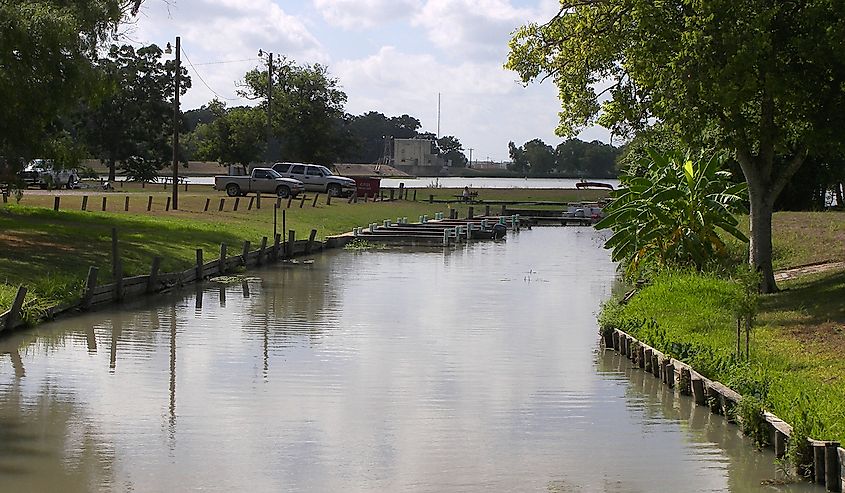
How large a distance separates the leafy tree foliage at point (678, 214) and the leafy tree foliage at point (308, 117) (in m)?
63.2

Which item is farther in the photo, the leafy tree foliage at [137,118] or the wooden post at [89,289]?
the leafy tree foliage at [137,118]

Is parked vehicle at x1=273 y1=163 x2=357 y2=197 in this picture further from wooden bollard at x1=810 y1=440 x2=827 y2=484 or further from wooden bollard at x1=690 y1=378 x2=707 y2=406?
wooden bollard at x1=810 y1=440 x2=827 y2=484

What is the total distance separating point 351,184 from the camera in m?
68.4

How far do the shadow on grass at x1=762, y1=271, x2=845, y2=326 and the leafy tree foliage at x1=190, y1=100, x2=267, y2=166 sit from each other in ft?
216

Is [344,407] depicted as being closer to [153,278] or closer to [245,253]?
[153,278]

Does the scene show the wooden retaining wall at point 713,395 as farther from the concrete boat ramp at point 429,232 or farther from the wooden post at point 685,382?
the concrete boat ramp at point 429,232

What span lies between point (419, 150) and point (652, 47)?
453 ft

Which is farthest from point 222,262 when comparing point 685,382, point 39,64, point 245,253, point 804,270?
point 685,382

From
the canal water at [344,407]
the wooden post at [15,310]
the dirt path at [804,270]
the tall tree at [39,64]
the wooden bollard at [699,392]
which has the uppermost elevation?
the tall tree at [39,64]

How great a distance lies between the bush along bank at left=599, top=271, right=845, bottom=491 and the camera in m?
12.1

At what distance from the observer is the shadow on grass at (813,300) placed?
19.3 metres

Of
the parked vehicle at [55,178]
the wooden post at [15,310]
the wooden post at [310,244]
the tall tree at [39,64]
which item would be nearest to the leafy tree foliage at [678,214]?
the wooden post at [15,310]

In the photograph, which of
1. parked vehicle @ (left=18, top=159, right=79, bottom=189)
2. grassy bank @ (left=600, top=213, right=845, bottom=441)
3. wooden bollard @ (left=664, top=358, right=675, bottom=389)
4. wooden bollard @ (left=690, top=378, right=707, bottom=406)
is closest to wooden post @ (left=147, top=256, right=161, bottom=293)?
grassy bank @ (left=600, top=213, right=845, bottom=441)

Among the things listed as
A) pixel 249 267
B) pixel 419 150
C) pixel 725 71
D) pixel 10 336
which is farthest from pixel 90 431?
pixel 419 150
